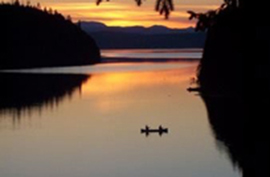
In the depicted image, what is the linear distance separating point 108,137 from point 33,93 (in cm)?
5732

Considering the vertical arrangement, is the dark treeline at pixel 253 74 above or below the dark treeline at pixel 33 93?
above

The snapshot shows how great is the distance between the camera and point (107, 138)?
187 feet

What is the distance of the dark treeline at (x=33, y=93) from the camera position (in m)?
91.7

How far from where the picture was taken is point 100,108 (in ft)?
283

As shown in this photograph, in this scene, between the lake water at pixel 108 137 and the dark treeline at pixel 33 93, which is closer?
the lake water at pixel 108 137

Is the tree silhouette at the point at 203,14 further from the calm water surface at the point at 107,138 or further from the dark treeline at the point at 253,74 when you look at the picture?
the calm water surface at the point at 107,138

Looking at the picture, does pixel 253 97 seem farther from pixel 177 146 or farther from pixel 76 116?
pixel 76 116

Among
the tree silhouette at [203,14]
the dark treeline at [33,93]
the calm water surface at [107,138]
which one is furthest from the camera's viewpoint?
the dark treeline at [33,93]

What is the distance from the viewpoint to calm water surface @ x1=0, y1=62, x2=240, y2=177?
42.5 m

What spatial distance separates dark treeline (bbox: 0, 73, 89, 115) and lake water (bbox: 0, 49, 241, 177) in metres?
0.18

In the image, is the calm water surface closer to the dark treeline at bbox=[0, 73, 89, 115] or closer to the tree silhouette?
the dark treeline at bbox=[0, 73, 89, 115]

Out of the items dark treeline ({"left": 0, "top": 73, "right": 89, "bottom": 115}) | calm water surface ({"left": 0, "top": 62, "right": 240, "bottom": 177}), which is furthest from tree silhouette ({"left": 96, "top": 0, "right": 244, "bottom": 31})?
dark treeline ({"left": 0, "top": 73, "right": 89, "bottom": 115})

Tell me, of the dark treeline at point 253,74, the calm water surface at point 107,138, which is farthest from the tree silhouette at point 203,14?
the calm water surface at point 107,138

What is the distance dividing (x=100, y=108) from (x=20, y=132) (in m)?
24.7
